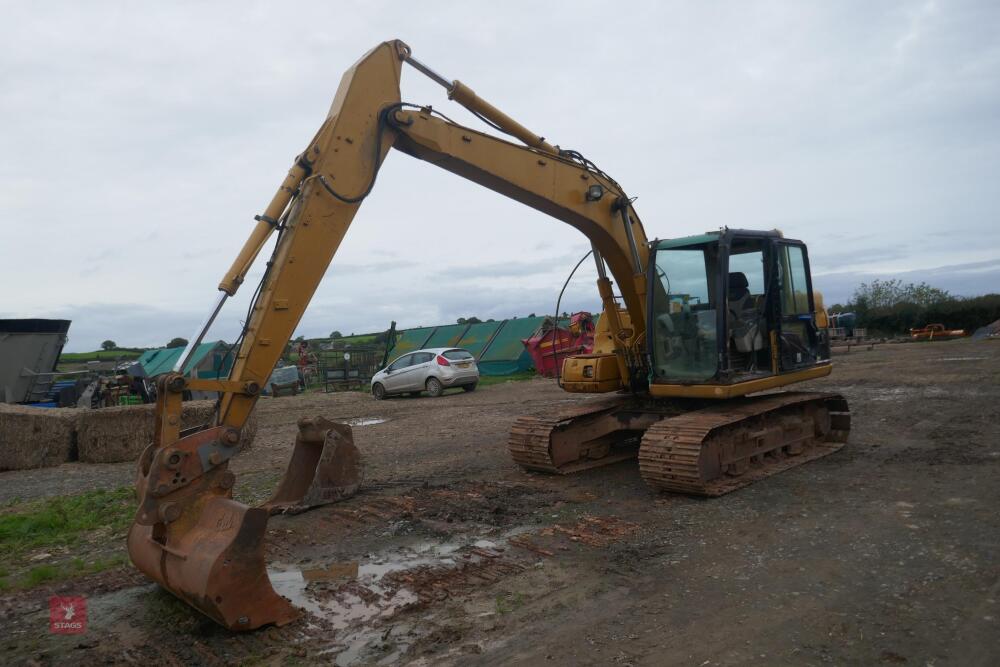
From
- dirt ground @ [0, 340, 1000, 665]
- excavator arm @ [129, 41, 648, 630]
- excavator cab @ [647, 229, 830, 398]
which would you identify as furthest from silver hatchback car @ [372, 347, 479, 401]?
excavator cab @ [647, 229, 830, 398]

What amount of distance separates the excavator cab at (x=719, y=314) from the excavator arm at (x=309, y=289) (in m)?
0.54

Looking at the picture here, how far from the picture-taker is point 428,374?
2064cm

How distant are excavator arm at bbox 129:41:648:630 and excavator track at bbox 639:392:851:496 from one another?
1386mm

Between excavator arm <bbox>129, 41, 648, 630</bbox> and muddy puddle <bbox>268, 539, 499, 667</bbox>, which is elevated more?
excavator arm <bbox>129, 41, 648, 630</bbox>

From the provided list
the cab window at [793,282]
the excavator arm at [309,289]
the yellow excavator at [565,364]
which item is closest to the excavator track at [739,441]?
the yellow excavator at [565,364]

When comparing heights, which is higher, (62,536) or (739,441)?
(739,441)

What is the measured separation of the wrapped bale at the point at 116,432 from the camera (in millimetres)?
11258

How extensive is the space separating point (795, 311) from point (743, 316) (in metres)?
1.02

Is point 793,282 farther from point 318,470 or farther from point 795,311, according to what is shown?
point 318,470

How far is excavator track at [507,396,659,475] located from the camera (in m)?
8.12

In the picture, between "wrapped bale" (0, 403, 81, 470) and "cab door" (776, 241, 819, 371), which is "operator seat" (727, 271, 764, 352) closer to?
"cab door" (776, 241, 819, 371)

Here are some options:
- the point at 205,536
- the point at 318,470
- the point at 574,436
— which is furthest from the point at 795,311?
the point at 205,536

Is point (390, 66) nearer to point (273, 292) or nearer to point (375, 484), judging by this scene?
point (273, 292)

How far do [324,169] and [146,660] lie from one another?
3.64 m
